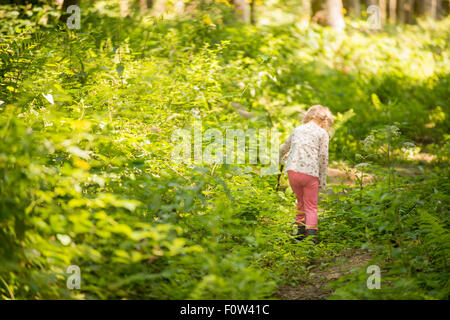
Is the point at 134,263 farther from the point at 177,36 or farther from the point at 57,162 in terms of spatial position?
the point at 177,36

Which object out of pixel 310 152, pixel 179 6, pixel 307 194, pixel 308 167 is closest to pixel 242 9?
pixel 179 6

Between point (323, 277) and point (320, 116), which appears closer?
point (323, 277)

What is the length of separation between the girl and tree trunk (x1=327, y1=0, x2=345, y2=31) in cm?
818

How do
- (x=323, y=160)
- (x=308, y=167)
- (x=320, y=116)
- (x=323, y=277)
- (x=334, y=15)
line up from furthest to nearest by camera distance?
(x=334, y=15) → (x=320, y=116) → (x=323, y=160) → (x=308, y=167) → (x=323, y=277)

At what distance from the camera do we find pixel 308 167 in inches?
185

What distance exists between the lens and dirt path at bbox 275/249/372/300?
3479mm

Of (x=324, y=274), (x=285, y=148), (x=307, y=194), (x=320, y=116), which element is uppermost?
(x=320, y=116)

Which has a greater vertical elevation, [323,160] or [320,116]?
[320,116]

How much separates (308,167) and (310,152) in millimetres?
182

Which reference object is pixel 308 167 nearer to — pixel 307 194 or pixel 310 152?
pixel 310 152

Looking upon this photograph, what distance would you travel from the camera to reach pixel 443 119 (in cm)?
891

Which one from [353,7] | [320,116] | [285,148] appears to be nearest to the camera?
[320,116]

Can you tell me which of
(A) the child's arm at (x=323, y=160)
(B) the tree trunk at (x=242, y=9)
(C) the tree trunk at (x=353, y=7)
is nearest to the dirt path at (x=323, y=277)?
(A) the child's arm at (x=323, y=160)

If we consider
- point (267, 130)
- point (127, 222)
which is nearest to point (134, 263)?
point (127, 222)
